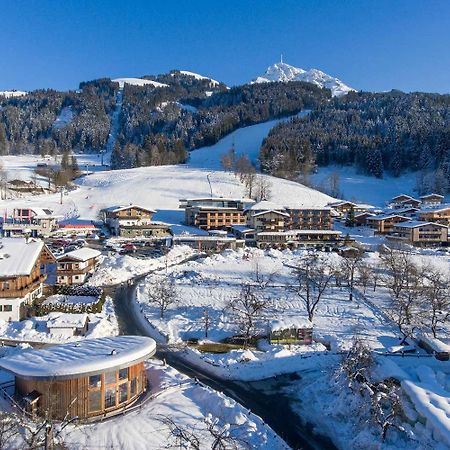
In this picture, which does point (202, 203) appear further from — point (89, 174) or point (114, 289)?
point (89, 174)

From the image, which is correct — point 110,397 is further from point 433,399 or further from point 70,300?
point 70,300

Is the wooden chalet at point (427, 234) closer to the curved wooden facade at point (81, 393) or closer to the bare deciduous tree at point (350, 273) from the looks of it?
the bare deciduous tree at point (350, 273)

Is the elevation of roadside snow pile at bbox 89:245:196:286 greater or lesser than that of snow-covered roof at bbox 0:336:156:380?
lesser

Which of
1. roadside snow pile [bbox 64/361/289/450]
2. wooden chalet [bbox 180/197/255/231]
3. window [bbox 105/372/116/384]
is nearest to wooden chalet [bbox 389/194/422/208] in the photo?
wooden chalet [bbox 180/197/255/231]

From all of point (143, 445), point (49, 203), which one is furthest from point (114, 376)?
point (49, 203)

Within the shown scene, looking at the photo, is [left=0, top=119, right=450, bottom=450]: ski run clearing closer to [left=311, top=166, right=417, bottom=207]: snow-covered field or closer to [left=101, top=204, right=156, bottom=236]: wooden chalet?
[left=101, top=204, right=156, bottom=236]: wooden chalet

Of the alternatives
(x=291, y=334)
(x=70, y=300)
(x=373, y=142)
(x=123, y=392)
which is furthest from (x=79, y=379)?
(x=373, y=142)
